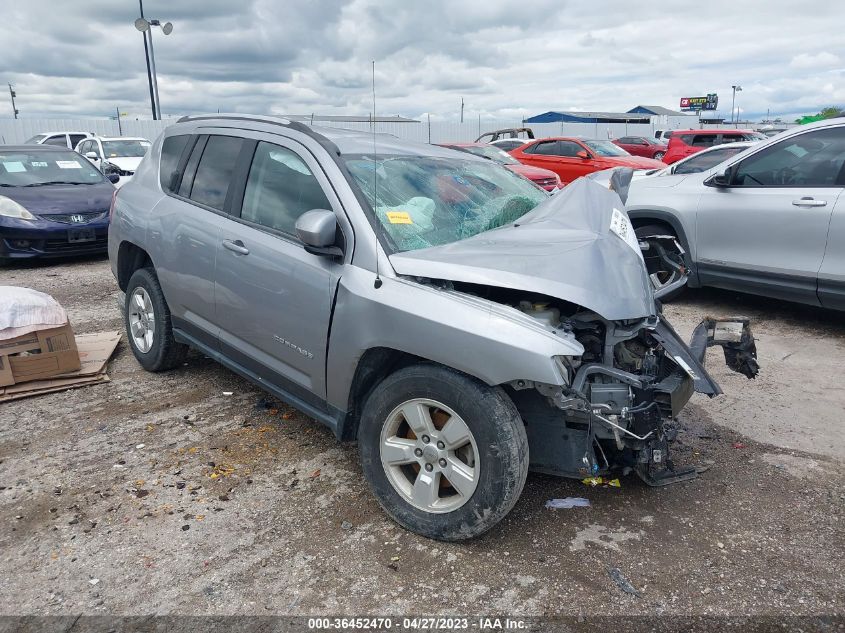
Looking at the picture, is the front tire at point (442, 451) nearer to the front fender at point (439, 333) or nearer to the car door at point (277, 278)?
the front fender at point (439, 333)

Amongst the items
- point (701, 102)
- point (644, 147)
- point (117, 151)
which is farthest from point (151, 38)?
point (701, 102)

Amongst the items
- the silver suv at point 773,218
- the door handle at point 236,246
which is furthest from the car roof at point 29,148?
the silver suv at point 773,218

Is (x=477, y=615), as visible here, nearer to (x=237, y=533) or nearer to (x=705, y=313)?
(x=237, y=533)

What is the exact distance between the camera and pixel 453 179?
381cm

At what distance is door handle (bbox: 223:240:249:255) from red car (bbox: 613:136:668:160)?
2287 centimetres

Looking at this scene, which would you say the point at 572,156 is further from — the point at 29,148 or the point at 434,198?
the point at 434,198

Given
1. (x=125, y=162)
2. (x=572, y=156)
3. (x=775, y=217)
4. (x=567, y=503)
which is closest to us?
(x=567, y=503)

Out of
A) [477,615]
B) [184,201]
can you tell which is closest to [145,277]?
[184,201]

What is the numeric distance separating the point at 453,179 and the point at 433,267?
110cm

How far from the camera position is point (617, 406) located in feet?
9.03

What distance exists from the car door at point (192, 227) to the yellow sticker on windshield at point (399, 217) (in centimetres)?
121

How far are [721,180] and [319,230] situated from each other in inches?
191

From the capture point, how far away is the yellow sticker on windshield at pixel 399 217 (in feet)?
10.5

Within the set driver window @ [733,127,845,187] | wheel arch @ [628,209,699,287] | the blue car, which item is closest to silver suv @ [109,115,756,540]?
driver window @ [733,127,845,187]
